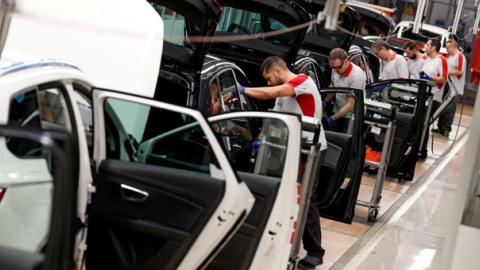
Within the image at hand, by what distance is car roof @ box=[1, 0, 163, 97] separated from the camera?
241 inches

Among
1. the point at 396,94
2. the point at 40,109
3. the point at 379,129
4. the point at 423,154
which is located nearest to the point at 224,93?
the point at 379,129

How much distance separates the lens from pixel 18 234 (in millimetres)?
3373

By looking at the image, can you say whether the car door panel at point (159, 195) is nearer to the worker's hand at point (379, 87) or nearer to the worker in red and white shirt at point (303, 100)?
the worker in red and white shirt at point (303, 100)

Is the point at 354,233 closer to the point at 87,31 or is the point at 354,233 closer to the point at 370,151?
the point at 370,151

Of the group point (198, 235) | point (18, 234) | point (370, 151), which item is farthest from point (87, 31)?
point (370, 151)

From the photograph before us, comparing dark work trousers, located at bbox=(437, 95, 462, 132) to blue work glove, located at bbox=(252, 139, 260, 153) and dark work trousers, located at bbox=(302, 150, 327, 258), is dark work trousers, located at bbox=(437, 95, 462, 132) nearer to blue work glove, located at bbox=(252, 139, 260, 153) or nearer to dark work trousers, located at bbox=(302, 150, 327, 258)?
dark work trousers, located at bbox=(302, 150, 327, 258)

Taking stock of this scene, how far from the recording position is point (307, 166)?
6129mm

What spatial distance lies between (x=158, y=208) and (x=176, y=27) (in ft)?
9.54

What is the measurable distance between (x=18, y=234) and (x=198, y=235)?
1093mm

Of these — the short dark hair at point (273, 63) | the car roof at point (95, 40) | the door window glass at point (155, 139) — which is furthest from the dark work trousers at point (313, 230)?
the door window glass at point (155, 139)

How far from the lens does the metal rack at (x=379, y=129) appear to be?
8.94 metres

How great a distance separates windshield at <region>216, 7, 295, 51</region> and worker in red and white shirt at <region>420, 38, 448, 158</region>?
195 inches

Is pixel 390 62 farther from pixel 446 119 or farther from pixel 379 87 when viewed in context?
pixel 446 119

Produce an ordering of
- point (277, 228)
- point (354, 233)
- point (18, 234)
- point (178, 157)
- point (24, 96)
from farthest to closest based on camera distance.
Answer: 1. point (354, 233)
2. point (277, 228)
3. point (178, 157)
4. point (24, 96)
5. point (18, 234)
